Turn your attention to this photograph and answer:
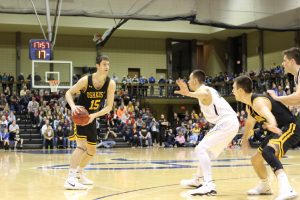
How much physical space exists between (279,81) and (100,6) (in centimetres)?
1005

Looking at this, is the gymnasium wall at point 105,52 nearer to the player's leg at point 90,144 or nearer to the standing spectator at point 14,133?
the standing spectator at point 14,133

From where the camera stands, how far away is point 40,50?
65.8 feet

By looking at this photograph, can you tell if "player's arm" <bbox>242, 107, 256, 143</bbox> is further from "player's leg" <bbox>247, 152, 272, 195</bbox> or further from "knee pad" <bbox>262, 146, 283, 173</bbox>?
"knee pad" <bbox>262, 146, 283, 173</bbox>

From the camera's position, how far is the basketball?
22.9ft

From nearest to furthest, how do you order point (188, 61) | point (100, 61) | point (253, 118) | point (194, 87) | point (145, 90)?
point (253, 118)
point (194, 87)
point (100, 61)
point (145, 90)
point (188, 61)

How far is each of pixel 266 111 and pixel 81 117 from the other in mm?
2583

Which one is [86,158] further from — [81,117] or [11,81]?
[11,81]

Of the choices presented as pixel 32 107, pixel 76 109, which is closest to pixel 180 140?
pixel 32 107

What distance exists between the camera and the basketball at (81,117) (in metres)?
6.97

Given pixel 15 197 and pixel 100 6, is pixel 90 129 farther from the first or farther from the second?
pixel 100 6

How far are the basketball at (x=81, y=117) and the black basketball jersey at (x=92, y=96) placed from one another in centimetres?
56

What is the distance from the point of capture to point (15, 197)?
6375mm

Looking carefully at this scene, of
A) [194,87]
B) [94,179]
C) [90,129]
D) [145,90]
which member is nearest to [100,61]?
[90,129]

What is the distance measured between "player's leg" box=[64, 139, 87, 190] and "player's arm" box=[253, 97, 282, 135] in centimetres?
278
